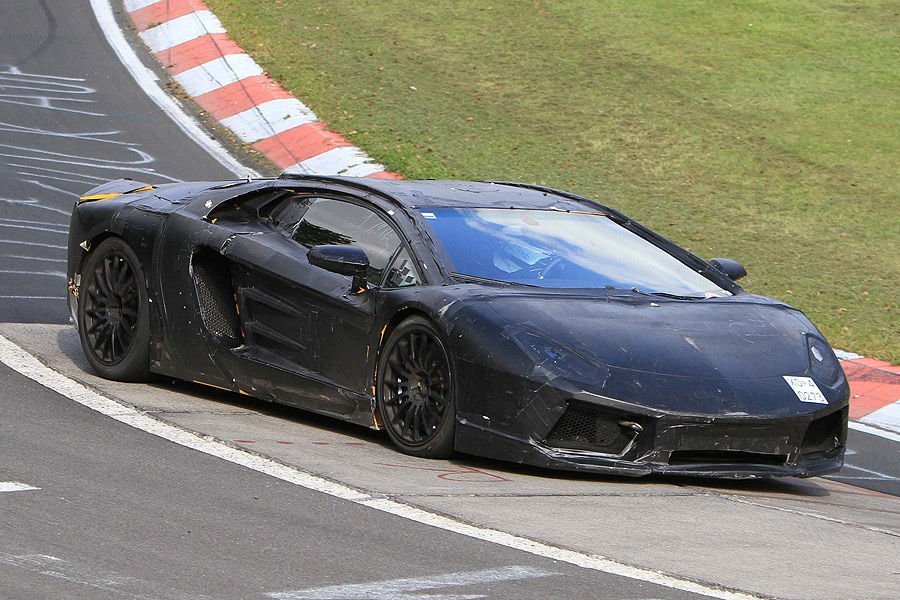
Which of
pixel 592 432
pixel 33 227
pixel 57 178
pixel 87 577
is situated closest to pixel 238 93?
pixel 57 178

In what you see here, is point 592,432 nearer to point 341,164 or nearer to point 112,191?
point 112,191

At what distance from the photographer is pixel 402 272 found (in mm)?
6504

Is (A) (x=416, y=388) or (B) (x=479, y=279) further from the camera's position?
(B) (x=479, y=279)

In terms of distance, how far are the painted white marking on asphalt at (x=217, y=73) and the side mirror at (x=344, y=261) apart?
10211 mm

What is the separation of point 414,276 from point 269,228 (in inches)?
42.6

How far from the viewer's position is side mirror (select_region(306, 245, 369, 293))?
21.0ft

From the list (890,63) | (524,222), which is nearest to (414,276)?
(524,222)

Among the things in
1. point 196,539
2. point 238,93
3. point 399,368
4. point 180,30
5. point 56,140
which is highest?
point 180,30

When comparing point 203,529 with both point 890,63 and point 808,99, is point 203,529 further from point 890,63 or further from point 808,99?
point 890,63

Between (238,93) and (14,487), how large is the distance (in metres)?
11.4

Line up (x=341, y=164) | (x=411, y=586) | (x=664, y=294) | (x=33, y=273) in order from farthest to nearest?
(x=341, y=164)
(x=33, y=273)
(x=664, y=294)
(x=411, y=586)

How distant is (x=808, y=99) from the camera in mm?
15922

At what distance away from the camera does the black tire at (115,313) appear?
7316mm

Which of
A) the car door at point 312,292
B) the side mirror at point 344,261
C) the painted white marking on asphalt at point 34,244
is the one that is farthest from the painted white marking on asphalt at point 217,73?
the side mirror at point 344,261
